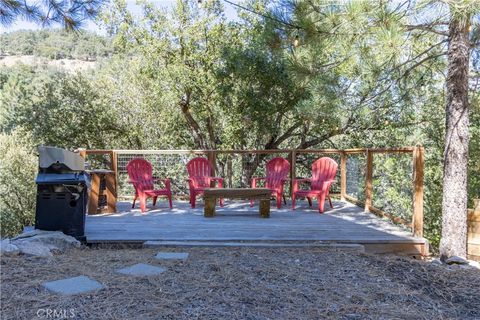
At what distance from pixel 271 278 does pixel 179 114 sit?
7974mm

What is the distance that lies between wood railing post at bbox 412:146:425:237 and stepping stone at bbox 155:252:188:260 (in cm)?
266

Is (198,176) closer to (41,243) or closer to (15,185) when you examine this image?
(41,243)

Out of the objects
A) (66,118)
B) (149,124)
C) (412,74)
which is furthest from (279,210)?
(66,118)

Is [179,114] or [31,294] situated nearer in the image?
[31,294]

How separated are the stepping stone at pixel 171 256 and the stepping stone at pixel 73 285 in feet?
2.68

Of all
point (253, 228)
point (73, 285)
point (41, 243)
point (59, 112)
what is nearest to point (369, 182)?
point (253, 228)

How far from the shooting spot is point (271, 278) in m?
2.91

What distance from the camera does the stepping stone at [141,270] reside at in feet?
9.48

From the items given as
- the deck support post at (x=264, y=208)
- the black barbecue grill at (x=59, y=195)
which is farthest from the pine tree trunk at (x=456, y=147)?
the black barbecue grill at (x=59, y=195)

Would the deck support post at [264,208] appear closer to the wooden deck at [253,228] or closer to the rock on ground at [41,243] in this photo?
the wooden deck at [253,228]

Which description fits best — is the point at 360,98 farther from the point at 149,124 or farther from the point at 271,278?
the point at 149,124

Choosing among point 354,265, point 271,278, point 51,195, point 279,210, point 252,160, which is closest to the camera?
point 271,278

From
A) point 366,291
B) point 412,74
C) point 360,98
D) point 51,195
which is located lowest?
point 366,291

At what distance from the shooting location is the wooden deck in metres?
4.22
